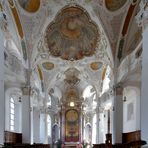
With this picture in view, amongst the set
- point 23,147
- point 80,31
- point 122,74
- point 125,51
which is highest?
point 80,31

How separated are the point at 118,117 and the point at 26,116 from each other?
6.06m

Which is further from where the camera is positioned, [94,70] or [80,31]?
[94,70]

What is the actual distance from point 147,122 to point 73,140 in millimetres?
23710

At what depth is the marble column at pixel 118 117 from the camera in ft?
62.8

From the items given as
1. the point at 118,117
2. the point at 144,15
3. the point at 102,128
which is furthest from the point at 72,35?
the point at 144,15

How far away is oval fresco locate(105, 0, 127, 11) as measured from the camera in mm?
16797

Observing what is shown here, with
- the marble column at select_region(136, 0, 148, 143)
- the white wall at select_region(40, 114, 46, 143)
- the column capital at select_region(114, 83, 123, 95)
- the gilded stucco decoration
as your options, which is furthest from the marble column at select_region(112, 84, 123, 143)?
the white wall at select_region(40, 114, 46, 143)

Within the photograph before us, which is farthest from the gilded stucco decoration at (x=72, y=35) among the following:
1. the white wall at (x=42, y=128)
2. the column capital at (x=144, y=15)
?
the column capital at (x=144, y=15)

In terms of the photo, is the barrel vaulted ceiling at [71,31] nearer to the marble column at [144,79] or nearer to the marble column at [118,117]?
the marble column at [118,117]

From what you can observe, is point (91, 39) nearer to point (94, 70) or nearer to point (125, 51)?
point (125, 51)

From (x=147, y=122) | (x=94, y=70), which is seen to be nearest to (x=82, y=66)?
(x=94, y=70)

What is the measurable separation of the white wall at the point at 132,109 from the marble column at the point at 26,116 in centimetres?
689

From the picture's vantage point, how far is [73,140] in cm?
3206

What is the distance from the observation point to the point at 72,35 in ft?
71.8
